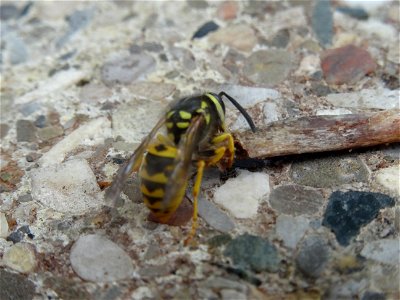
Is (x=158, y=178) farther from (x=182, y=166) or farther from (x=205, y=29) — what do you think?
(x=205, y=29)

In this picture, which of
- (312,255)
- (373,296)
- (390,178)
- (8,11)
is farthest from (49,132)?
(373,296)

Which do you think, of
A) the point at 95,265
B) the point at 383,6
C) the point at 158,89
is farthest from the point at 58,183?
the point at 383,6

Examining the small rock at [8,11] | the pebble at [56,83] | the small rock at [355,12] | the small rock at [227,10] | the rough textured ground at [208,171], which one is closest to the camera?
the rough textured ground at [208,171]

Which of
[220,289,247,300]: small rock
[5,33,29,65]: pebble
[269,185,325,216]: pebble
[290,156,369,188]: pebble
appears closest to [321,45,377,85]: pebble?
[290,156,369,188]: pebble

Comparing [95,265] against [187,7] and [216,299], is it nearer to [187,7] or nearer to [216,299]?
[216,299]

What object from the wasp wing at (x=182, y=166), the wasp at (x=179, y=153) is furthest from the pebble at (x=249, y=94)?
the wasp wing at (x=182, y=166)

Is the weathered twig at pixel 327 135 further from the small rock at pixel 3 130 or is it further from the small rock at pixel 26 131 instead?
the small rock at pixel 3 130

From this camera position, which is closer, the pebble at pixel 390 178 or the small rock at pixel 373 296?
the small rock at pixel 373 296
